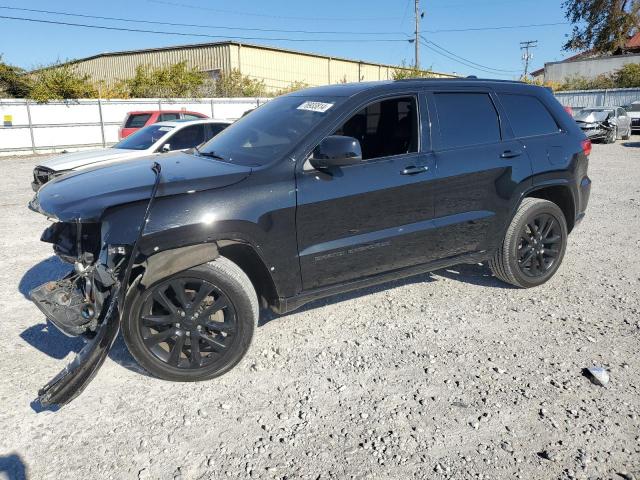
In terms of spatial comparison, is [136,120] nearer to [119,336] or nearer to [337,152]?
[119,336]

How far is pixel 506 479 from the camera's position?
2.36 meters

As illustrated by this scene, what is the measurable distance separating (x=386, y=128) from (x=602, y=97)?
33.6 m

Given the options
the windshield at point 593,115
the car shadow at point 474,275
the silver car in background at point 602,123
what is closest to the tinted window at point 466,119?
the car shadow at point 474,275

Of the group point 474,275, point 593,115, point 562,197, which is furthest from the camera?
point 593,115

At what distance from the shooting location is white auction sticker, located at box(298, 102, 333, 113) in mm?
3679

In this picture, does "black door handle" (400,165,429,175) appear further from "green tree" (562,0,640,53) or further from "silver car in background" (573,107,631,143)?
"green tree" (562,0,640,53)

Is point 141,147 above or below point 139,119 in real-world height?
below

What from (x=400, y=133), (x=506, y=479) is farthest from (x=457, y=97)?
(x=506, y=479)

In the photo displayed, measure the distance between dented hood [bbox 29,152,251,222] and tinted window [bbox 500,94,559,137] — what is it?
98.9 inches

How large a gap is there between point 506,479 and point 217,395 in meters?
1.66

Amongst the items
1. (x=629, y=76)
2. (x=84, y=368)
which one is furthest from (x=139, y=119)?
(x=629, y=76)

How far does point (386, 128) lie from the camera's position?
13.8ft

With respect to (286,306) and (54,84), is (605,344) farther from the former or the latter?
(54,84)

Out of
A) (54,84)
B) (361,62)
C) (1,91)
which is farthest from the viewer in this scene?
(361,62)
